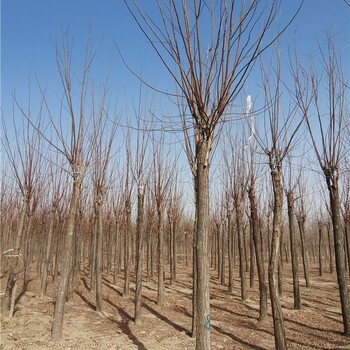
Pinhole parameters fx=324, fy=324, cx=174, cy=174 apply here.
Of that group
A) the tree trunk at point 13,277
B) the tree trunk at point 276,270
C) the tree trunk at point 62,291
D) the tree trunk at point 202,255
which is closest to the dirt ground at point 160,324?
the tree trunk at point 62,291

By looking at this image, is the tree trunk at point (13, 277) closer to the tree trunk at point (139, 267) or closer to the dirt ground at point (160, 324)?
the dirt ground at point (160, 324)

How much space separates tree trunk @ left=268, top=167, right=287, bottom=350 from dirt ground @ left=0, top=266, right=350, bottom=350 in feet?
4.06

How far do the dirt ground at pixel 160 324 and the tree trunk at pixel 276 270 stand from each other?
1.24 meters

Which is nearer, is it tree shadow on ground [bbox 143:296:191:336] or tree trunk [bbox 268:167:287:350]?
tree trunk [bbox 268:167:287:350]

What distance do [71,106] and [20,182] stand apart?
2.42m

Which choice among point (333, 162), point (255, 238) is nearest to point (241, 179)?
point (255, 238)

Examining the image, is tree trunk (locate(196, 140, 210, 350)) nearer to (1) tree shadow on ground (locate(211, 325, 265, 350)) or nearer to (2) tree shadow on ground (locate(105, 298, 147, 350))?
(2) tree shadow on ground (locate(105, 298, 147, 350))

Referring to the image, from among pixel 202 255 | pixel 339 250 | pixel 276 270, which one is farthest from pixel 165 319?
pixel 202 255

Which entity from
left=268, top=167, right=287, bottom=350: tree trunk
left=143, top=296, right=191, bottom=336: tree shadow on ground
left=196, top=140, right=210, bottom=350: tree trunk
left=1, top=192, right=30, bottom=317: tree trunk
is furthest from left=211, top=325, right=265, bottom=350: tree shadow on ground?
left=1, top=192, right=30, bottom=317: tree trunk

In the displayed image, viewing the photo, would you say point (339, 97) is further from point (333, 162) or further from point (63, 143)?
point (63, 143)

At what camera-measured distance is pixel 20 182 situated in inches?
278

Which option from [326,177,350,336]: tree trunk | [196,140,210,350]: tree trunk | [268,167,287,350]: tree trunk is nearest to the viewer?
[196,140,210,350]: tree trunk

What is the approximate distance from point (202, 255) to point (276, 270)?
2.28 meters

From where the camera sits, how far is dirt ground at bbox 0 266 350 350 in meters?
5.44
